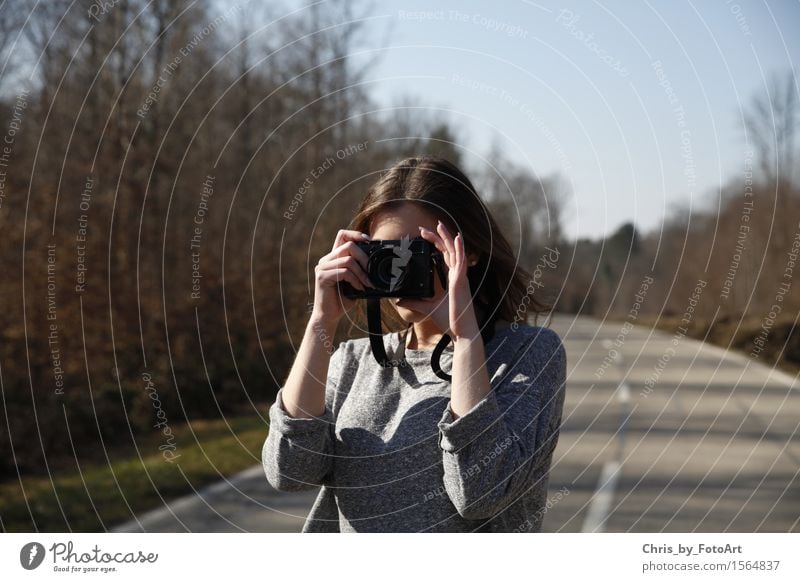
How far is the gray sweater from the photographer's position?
7.10 ft

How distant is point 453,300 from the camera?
2256 millimetres

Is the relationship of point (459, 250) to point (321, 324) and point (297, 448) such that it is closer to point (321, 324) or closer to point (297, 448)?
point (321, 324)

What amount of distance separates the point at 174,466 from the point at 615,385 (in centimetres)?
1014

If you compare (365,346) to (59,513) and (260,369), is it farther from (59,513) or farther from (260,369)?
(260,369)

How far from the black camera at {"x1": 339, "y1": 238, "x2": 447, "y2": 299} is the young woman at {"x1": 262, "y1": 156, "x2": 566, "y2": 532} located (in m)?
0.02

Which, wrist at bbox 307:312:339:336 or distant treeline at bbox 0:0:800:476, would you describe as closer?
wrist at bbox 307:312:339:336

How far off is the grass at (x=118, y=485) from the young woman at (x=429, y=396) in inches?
128

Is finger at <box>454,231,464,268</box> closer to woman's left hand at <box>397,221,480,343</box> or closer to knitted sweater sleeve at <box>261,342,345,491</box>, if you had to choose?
woman's left hand at <box>397,221,480,343</box>
